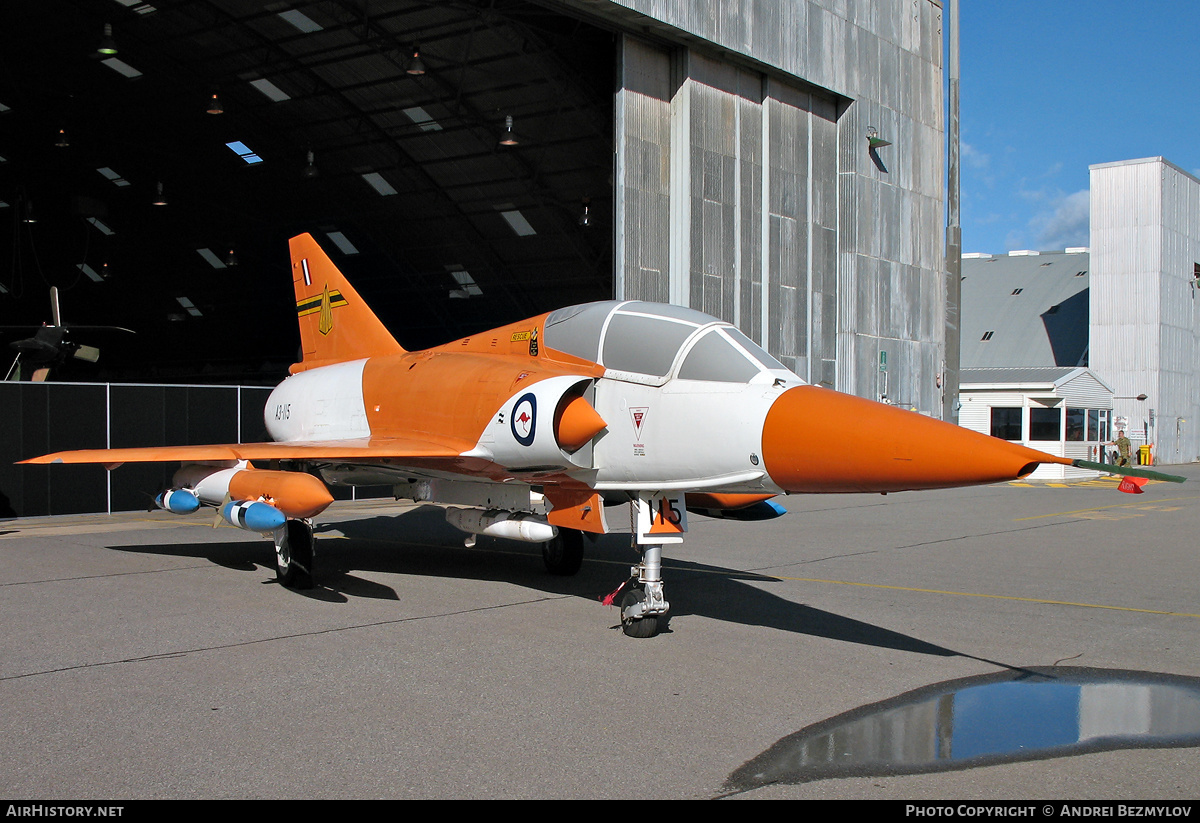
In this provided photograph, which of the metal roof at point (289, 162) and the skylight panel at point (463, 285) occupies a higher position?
the metal roof at point (289, 162)

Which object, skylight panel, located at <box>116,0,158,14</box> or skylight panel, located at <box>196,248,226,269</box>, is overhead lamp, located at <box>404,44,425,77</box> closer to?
skylight panel, located at <box>116,0,158,14</box>

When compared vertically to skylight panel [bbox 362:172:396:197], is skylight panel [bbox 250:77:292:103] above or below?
above

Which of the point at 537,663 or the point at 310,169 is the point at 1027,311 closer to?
the point at 310,169

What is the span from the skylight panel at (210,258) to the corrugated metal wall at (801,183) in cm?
2518

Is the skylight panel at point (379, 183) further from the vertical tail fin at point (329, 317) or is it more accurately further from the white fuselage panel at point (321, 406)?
the white fuselage panel at point (321, 406)

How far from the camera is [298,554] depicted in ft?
28.2

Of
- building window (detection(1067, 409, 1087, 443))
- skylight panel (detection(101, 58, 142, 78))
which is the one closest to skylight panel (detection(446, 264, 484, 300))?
skylight panel (detection(101, 58, 142, 78))

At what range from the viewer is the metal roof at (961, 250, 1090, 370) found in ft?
164

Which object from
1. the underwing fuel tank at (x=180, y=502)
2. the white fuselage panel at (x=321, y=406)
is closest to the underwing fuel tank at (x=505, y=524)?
the white fuselage panel at (x=321, y=406)

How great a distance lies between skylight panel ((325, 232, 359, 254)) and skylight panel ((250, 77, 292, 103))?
9216 millimetres

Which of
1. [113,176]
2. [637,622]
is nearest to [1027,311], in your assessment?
[113,176]

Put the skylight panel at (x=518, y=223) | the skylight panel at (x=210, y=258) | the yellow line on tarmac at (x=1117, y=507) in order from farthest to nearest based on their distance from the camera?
the skylight panel at (x=210, y=258)
the skylight panel at (x=518, y=223)
the yellow line on tarmac at (x=1117, y=507)

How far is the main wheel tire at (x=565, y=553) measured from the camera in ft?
30.7

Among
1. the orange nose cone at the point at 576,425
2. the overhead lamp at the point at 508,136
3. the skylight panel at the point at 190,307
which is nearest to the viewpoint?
the orange nose cone at the point at 576,425
